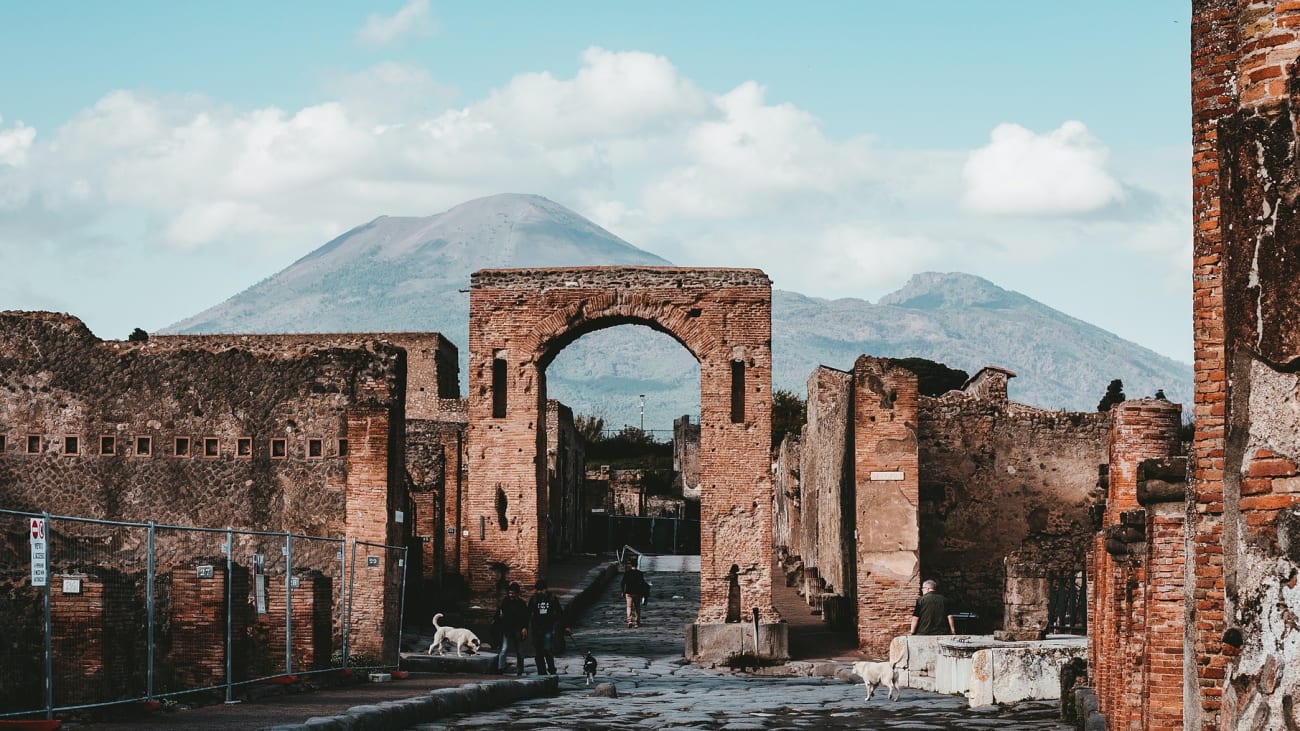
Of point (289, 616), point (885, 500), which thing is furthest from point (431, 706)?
point (885, 500)

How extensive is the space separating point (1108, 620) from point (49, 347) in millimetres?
17115

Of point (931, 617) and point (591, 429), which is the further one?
point (591, 429)

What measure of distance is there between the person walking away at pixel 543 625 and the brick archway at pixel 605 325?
5.10 meters

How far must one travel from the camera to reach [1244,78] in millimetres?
5699

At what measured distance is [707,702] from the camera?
1727cm

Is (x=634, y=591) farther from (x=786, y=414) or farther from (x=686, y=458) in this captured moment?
(x=786, y=414)

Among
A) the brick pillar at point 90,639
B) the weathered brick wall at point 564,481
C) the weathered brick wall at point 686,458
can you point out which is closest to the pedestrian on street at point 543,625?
the brick pillar at point 90,639

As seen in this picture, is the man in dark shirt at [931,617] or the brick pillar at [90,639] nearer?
the brick pillar at [90,639]

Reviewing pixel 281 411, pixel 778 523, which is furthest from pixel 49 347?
pixel 778 523

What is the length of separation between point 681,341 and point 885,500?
4468 millimetres

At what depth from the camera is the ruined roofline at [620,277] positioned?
90.9 feet

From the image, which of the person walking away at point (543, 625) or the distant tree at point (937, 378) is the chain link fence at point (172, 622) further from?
the distant tree at point (937, 378)

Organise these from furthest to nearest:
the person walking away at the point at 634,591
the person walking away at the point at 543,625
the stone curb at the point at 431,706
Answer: the person walking away at the point at 634,591 < the person walking away at the point at 543,625 < the stone curb at the point at 431,706

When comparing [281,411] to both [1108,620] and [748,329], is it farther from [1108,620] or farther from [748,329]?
[1108,620]
